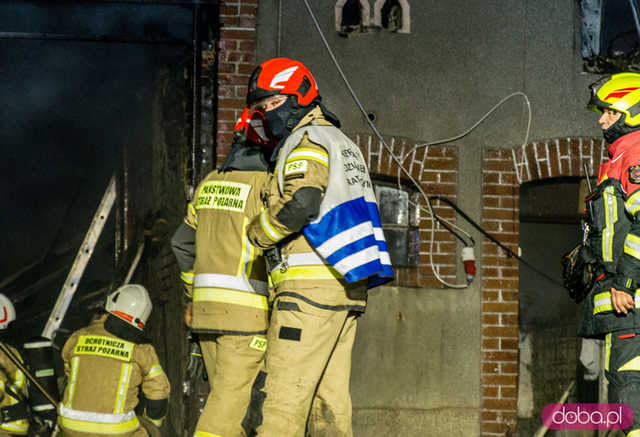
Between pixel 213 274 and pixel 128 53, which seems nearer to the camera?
pixel 213 274

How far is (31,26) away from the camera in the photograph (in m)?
8.16

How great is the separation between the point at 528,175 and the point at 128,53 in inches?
278

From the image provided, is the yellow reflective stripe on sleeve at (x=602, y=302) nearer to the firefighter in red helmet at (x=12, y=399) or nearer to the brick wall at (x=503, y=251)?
the brick wall at (x=503, y=251)

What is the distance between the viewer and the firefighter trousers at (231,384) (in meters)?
3.97

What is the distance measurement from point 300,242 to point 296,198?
31 cm

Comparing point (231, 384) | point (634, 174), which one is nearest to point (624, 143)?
point (634, 174)

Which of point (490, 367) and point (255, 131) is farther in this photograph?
Result: point (490, 367)

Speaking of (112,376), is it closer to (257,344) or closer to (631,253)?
(257,344)

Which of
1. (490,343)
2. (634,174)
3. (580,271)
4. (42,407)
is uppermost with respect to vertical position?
(634,174)

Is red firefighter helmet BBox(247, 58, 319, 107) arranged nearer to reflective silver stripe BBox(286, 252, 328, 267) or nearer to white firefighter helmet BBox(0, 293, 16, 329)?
reflective silver stripe BBox(286, 252, 328, 267)

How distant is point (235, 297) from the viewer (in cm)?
409

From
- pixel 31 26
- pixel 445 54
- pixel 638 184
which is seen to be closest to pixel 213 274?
pixel 638 184

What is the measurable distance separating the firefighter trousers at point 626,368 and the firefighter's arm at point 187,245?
8.45 feet

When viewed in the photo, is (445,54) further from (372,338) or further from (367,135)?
(372,338)
